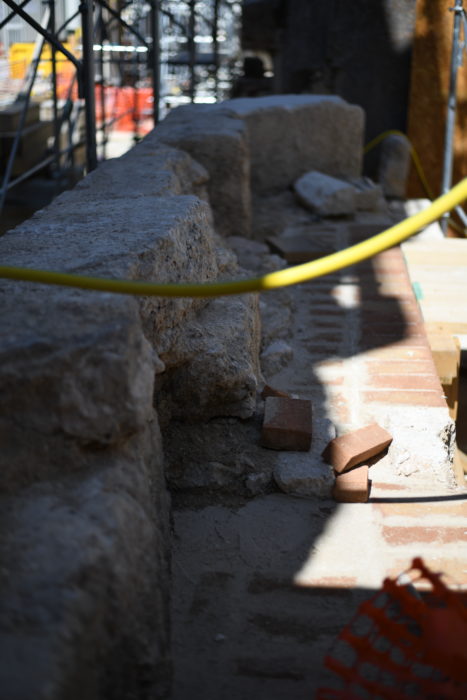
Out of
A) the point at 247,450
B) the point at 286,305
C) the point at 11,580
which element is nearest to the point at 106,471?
the point at 11,580

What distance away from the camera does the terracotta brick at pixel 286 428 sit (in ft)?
8.39

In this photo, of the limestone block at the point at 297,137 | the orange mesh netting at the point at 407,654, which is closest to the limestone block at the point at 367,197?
the limestone block at the point at 297,137

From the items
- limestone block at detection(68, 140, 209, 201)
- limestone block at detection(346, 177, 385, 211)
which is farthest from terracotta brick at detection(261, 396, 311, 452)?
limestone block at detection(346, 177, 385, 211)

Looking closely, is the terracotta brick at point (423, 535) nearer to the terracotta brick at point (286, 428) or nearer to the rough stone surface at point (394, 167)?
the terracotta brick at point (286, 428)

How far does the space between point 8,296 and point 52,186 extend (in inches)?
217

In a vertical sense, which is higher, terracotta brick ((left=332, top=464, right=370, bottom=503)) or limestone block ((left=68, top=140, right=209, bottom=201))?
limestone block ((left=68, top=140, right=209, bottom=201))

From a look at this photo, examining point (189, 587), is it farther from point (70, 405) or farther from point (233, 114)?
point (233, 114)

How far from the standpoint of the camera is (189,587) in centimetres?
210

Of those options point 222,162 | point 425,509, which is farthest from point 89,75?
point 425,509

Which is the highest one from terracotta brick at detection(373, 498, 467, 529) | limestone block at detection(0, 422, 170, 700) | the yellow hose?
the yellow hose

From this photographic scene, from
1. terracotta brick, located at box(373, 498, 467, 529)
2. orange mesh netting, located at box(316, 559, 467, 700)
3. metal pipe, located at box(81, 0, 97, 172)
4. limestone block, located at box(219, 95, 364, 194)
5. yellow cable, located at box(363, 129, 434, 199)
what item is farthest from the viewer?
yellow cable, located at box(363, 129, 434, 199)

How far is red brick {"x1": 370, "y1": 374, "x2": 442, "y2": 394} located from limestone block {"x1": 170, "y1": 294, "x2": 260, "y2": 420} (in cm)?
59

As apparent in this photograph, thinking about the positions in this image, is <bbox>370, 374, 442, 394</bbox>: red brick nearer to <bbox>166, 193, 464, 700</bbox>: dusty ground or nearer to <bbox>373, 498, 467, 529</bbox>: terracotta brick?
<bbox>166, 193, 464, 700</bbox>: dusty ground

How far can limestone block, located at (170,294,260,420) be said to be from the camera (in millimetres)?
2525
